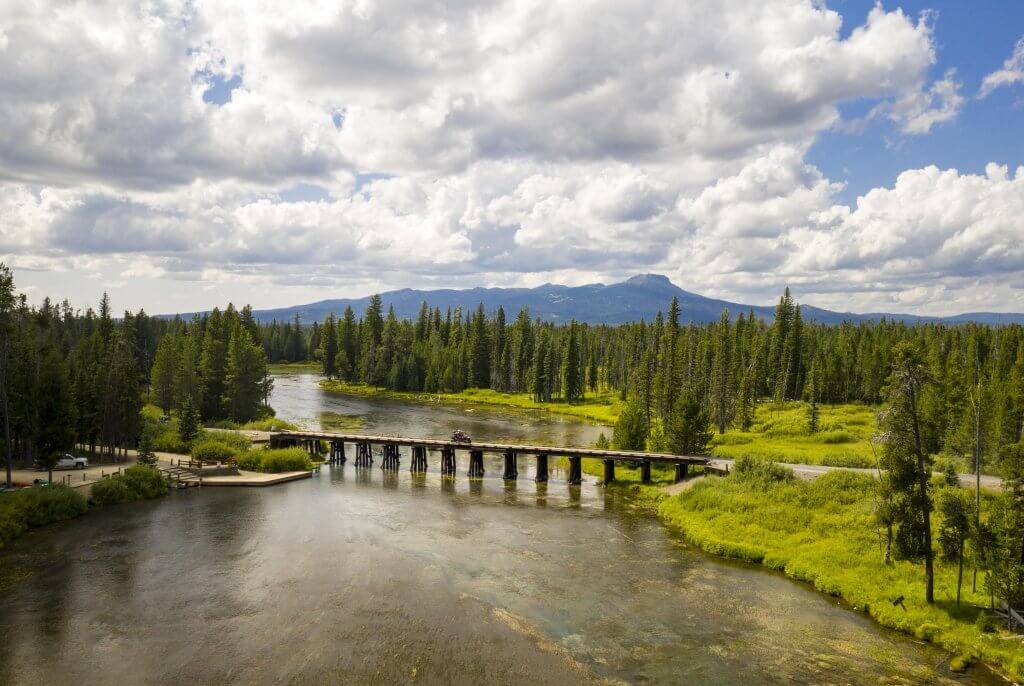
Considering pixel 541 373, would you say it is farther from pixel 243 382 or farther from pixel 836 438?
pixel 836 438

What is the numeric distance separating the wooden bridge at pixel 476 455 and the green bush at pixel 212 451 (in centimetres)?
795

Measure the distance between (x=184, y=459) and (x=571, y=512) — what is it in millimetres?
43228

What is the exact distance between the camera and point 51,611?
32406 millimetres

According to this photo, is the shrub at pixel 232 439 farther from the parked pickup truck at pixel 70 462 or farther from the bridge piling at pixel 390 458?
the bridge piling at pixel 390 458

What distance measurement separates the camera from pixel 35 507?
155ft

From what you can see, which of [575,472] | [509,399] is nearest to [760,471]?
[575,472]

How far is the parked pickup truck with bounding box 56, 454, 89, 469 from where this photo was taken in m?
60.6

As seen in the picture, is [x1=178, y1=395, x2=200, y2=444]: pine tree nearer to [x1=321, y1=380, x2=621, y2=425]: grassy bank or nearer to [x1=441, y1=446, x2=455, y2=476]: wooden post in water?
[x1=441, y1=446, x2=455, y2=476]: wooden post in water

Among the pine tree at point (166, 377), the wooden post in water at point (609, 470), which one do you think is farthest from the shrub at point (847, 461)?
the pine tree at point (166, 377)

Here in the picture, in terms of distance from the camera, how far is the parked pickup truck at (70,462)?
60625 mm

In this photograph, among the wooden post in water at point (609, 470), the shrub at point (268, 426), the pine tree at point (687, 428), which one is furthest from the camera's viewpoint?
the shrub at point (268, 426)

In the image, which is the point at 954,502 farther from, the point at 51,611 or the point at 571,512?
the point at 51,611

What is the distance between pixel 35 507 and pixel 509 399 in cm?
10749

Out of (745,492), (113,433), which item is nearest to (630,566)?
(745,492)
